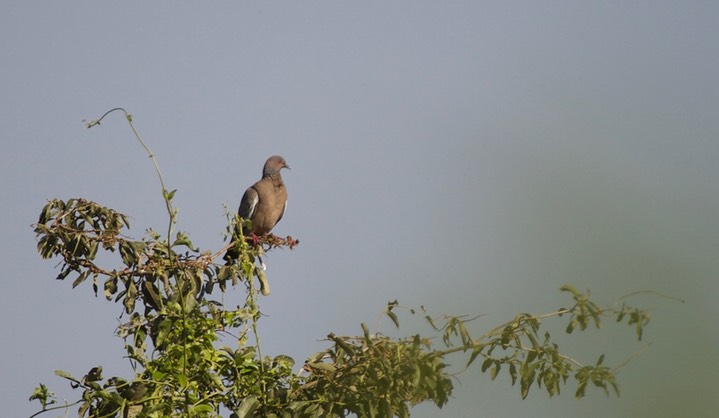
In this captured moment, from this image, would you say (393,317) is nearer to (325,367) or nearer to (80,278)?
(325,367)

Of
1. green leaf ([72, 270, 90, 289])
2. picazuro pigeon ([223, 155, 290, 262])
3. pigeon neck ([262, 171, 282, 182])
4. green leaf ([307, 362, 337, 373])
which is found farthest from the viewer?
pigeon neck ([262, 171, 282, 182])

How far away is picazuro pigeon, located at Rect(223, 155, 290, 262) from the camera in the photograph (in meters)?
7.95

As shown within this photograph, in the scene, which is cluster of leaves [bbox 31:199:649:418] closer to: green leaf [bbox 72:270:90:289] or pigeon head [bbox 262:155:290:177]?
green leaf [bbox 72:270:90:289]

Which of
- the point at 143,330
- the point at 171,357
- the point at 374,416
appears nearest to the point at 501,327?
the point at 374,416

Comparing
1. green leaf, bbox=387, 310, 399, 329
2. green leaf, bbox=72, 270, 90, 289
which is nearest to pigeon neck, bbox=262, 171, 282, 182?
green leaf, bbox=72, 270, 90, 289

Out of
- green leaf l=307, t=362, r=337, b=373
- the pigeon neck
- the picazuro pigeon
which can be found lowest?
green leaf l=307, t=362, r=337, b=373

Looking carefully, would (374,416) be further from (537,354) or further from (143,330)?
(143,330)

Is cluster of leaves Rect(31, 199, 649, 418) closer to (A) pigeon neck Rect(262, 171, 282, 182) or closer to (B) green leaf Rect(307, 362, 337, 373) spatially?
(B) green leaf Rect(307, 362, 337, 373)

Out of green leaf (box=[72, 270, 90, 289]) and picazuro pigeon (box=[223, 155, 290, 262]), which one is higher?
picazuro pigeon (box=[223, 155, 290, 262])

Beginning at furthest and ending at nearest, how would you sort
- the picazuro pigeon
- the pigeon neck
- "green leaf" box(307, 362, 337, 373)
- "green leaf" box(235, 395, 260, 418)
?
the pigeon neck
the picazuro pigeon
"green leaf" box(307, 362, 337, 373)
"green leaf" box(235, 395, 260, 418)

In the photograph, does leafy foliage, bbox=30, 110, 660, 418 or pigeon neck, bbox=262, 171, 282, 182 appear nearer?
leafy foliage, bbox=30, 110, 660, 418

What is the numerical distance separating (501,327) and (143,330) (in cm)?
138

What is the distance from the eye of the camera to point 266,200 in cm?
805

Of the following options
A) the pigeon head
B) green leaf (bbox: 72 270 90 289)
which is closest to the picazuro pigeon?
the pigeon head
